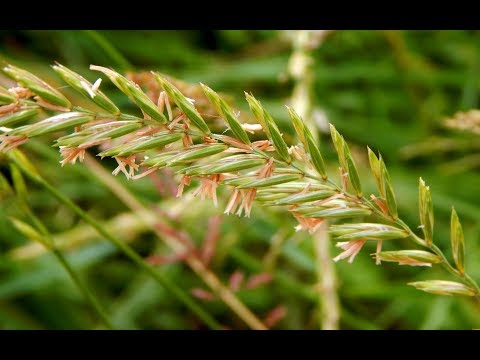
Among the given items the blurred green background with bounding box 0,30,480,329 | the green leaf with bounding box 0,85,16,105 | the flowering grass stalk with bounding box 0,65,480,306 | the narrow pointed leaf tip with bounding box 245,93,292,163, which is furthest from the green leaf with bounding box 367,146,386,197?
the blurred green background with bounding box 0,30,480,329

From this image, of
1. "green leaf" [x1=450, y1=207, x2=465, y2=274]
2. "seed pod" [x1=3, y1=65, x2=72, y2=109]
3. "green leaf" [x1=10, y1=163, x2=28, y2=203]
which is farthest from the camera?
"green leaf" [x1=10, y1=163, x2=28, y2=203]

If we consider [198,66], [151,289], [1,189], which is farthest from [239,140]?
[198,66]

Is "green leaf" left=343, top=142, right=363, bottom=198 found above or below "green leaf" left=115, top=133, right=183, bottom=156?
above

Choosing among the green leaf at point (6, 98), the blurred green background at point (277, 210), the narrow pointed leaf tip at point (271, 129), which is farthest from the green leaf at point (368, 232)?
the blurred green background at point (277, 210)

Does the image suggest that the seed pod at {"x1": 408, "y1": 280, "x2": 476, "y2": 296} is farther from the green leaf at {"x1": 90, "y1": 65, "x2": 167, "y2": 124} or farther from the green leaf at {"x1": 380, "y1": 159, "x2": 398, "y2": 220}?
the green leaf at {"x1": 90, "y1": 65, "x2": 167, "y2": 124}

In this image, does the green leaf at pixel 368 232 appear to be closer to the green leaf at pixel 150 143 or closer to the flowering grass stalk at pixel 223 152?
the flowering grass stalk at pixel 223 152

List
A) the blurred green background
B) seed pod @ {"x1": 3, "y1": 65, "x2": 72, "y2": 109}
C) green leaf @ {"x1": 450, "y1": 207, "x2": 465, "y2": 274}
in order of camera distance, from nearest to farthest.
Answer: seed pod @ {"x1": 3, "y1": 65, "x2": 72, "y2": 109}
green leaf @ {"x1": 450, "y1": 207, "x2": 465, "y2": 274}
the blurred green background

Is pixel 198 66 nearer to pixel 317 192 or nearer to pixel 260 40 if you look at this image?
pixel 260 40
